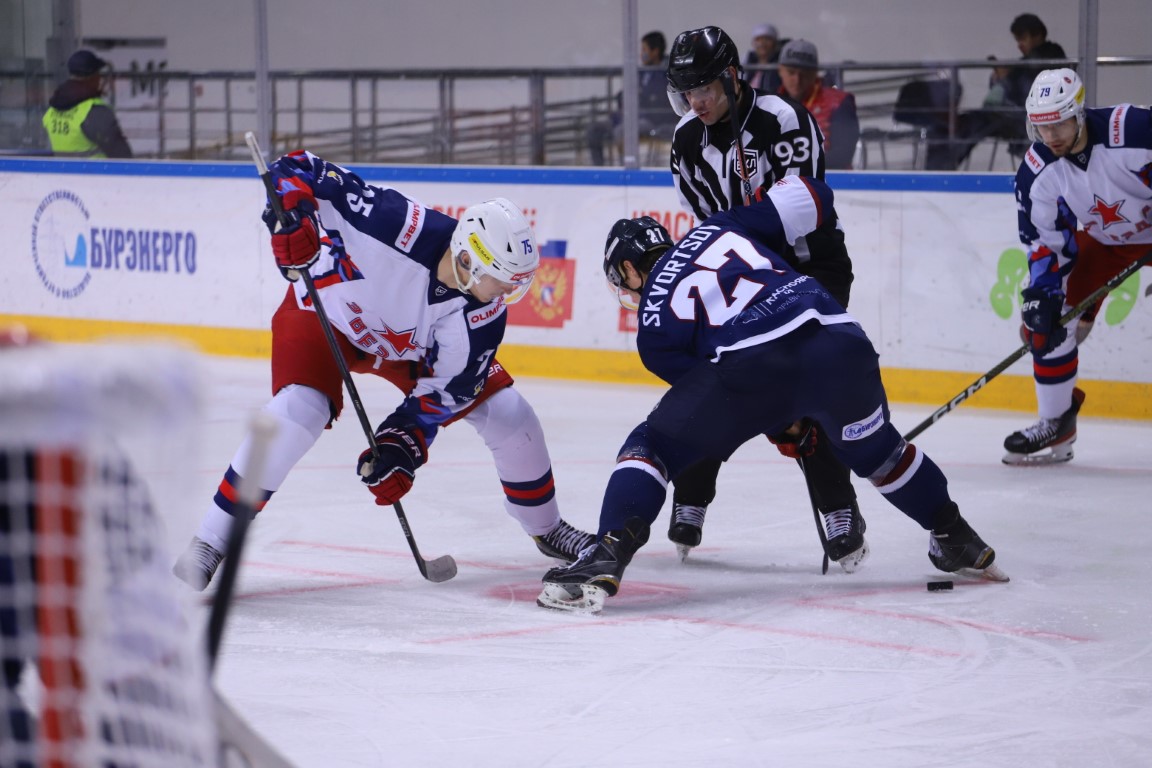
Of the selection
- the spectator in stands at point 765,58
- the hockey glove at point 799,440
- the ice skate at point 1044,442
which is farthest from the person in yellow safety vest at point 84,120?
the hockey glove at point 799,440

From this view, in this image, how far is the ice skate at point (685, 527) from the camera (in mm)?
3773

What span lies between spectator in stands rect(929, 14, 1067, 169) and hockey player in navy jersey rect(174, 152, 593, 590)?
341 cm

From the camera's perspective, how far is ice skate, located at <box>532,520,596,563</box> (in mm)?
3689

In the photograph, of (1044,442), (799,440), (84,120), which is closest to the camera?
(799,440)

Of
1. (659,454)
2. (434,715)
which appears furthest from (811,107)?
(434,715)

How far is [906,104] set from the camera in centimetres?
687

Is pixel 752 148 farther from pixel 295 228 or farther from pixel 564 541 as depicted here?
pixel 295 228

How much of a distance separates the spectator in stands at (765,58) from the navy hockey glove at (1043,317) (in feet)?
7.54

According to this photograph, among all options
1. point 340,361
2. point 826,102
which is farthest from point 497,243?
point 826,102

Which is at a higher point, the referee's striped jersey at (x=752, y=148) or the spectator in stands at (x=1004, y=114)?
the spectator in stands at (x=1004, y=114)

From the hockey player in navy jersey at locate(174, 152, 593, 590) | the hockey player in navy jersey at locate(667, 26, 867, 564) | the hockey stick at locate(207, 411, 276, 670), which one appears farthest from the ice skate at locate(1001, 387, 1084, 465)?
the hockey stick at locate(207, 411, 276, 670)

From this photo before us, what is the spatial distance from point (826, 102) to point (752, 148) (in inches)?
108

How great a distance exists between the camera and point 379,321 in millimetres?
3385

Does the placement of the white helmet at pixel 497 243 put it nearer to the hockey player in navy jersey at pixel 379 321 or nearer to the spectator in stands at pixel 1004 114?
the hockey player in navy jersey at pixel 379 321
